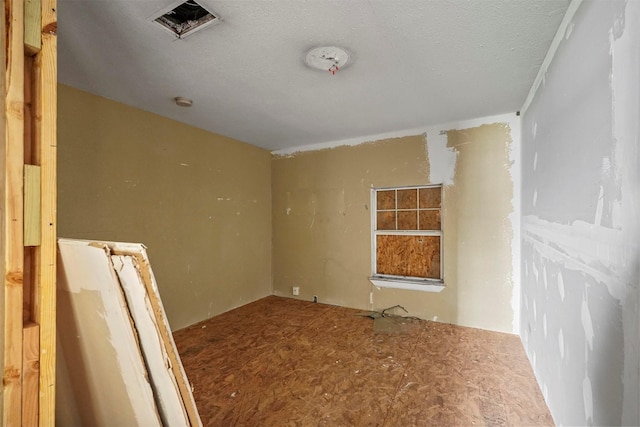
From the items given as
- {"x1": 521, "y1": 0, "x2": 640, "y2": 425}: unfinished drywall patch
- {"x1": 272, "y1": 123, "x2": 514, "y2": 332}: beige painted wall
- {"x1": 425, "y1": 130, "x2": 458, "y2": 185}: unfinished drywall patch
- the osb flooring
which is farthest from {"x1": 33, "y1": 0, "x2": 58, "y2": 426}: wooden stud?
{"x1": 425, "y1": 130, "x2": 458, "y2": 185}: unfinished drywall patch

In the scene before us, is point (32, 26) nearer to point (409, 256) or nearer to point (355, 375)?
point (355, 375)

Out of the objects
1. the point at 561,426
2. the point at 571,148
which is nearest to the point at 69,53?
the point at 571,148

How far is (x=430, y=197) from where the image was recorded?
348 centimetres

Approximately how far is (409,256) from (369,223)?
695 mm

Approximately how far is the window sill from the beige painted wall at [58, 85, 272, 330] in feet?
6.11

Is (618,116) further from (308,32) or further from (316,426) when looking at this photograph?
(316,426)

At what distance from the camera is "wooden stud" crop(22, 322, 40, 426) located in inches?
37.7

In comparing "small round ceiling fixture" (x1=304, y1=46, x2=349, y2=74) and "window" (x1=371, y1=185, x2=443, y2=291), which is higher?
"small round ceiling fixture" (x1=304, y1=46, x2=349, y2=74)

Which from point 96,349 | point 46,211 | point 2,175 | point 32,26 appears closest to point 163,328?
point 96,349

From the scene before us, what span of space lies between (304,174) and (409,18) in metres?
2.91

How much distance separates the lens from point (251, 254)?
4.14 metres

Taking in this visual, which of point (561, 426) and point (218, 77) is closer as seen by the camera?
point (561, 426)

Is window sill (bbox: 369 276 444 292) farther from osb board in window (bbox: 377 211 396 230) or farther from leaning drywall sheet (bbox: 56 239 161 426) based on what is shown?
leaning drywall sheet (bbox: 56 239 161 426)

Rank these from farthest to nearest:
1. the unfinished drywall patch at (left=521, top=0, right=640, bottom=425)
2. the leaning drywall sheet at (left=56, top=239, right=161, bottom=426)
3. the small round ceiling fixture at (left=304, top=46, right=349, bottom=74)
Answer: the small round ceiling fixture at (left=304, top=46, right=349, bottom=74) < the leaning drywall sheet at (left=56, top=239, right=161, bottom=426) < the unfinished drywall patch at (left=521, top=0, right=640, bottom=425)
